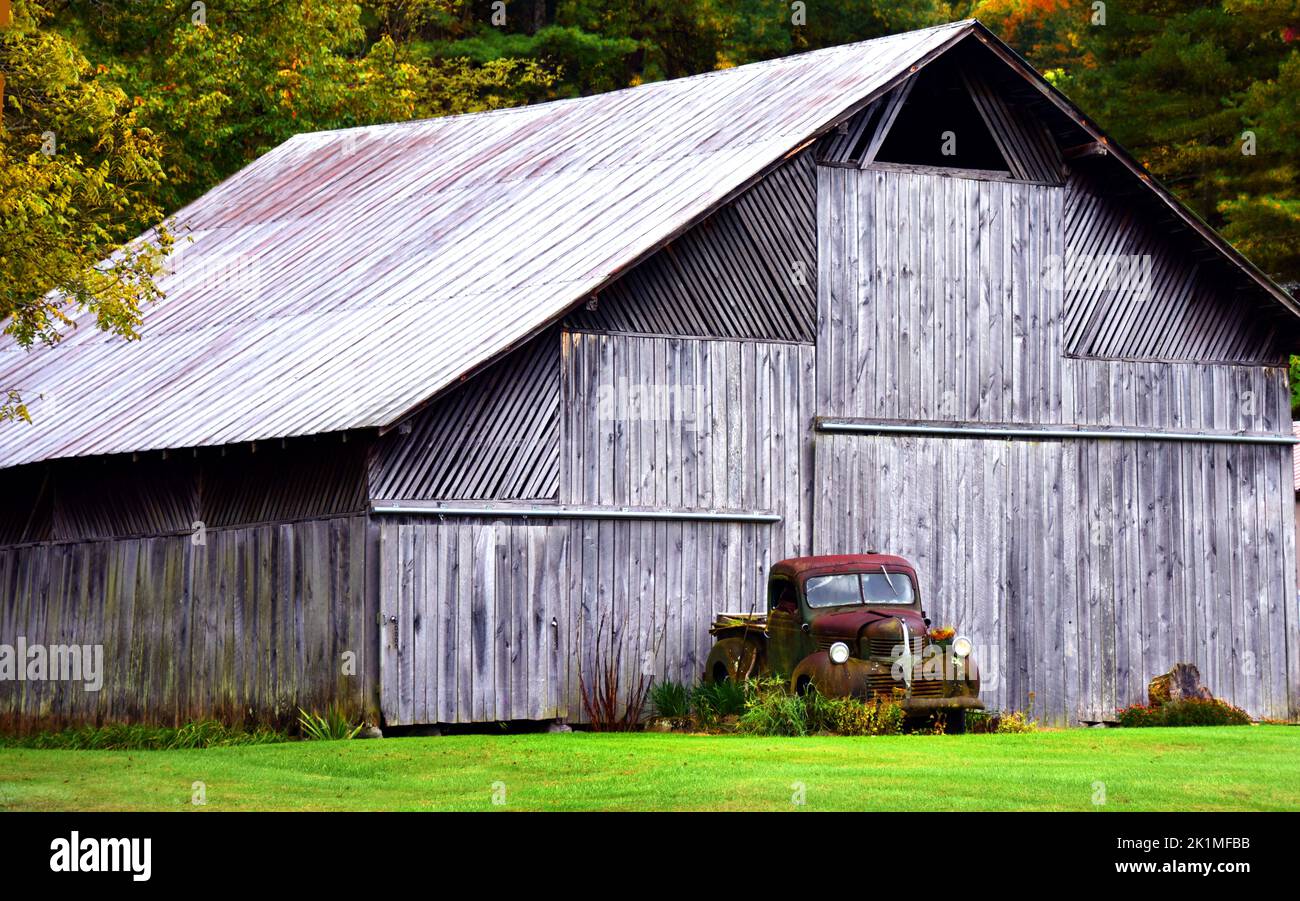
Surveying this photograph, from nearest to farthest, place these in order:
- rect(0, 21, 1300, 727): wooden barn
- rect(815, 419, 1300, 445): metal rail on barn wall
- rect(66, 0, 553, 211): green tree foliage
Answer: rect(0, 21, 1300, 727): wooden barn, rect(815, 419, 1300, 445): metal rail on barn wall, rect(66, 0, 553, 211): green tree foliage

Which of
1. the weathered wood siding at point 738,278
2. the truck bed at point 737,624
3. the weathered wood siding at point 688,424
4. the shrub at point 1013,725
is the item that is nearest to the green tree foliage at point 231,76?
the weathered wood siding at point 738,278

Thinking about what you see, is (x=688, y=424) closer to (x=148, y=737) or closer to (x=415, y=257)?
(x=415, y=257)

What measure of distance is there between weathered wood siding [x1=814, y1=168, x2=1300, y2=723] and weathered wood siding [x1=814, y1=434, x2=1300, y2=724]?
0.03 meters

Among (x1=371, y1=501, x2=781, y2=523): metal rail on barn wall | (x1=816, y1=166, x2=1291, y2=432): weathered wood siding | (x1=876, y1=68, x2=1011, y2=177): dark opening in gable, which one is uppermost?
(x1=876, y1=68, x2=1011, y2=177): dark opening in gable

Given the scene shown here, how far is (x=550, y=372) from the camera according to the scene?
24891 mm

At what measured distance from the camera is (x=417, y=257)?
28703 mm

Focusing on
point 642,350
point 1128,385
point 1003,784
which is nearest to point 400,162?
point 642,350

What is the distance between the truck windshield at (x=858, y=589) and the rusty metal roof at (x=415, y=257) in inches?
170

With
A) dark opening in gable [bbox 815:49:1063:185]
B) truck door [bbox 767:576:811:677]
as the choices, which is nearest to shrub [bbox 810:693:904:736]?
truck door [bbox 767:576:811:677]

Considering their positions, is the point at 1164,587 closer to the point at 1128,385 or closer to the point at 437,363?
the point at 1128,385

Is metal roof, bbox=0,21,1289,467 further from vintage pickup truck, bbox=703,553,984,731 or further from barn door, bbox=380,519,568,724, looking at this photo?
vintage pickup truck, bbox=703,553,984,731

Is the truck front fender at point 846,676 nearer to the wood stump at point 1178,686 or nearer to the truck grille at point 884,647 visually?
the truck grille at point 884,647

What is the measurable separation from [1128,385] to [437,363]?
10.1m

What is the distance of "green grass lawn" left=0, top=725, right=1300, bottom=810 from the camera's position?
16.7m
